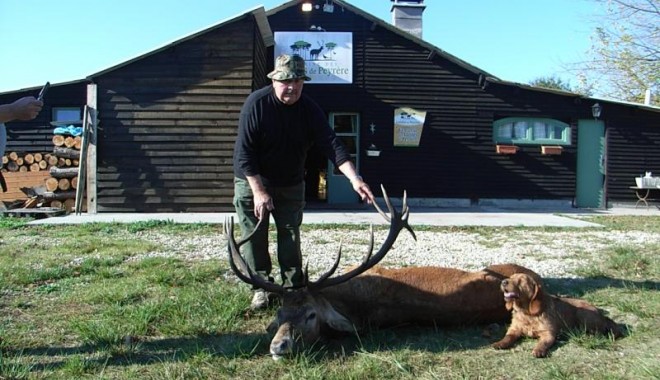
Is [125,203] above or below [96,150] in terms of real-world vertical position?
below

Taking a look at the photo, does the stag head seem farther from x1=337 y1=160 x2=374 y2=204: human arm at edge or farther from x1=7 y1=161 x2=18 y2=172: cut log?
x1=7 y1=161 x2=18 y2=172: cut log

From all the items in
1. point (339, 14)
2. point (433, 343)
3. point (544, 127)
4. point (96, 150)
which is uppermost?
point (339, 14)

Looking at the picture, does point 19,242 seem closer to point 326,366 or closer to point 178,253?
point 178,253

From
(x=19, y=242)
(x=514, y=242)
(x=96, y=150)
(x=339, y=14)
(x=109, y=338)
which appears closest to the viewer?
(x=109, y=338)

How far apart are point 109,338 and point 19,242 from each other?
5098 mm

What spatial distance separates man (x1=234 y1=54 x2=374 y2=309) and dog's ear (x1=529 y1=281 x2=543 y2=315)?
1.28 metres

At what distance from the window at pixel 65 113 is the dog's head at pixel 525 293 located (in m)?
14.8

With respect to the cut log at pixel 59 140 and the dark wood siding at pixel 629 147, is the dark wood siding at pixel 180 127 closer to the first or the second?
the cut log at pixel 59 140

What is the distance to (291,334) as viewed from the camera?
3318 mm

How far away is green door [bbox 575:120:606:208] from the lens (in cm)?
1537

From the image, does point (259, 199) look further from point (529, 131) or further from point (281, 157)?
point (529, 131)

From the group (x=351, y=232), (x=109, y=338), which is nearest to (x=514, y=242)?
(x=351, y=232)

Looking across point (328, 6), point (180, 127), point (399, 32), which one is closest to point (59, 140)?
point (180, 127)

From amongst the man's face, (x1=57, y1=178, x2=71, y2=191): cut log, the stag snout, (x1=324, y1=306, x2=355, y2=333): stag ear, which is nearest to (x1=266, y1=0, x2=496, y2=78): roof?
(x1=57, y1=178, x2=71, y2=191): cut log
